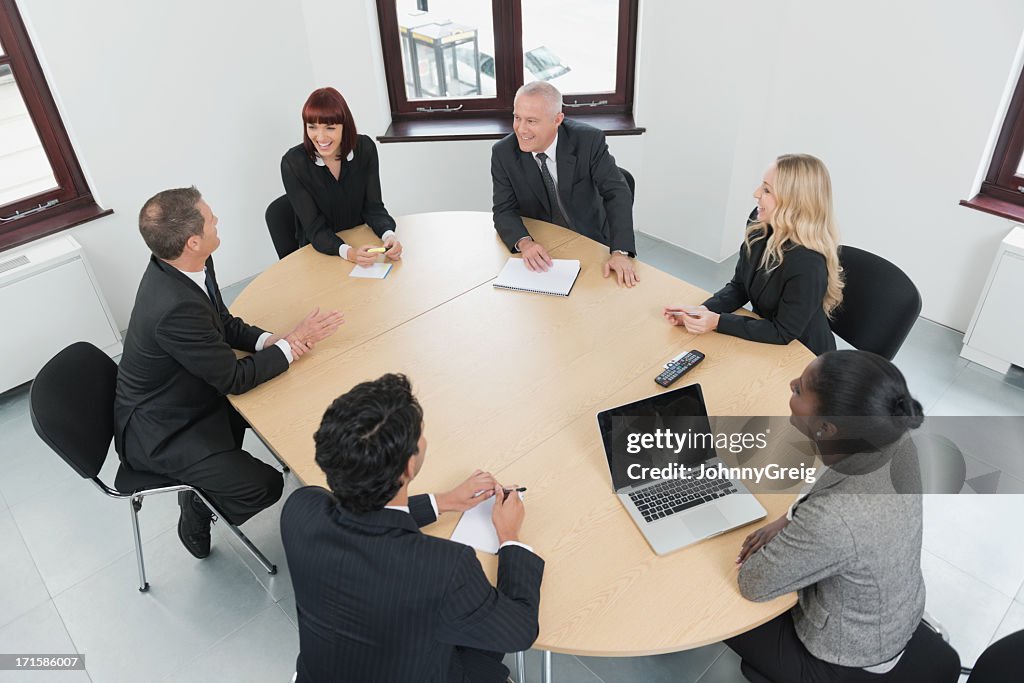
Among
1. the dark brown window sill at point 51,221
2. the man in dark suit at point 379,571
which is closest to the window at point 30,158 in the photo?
the dark brown window sill at point 51,221

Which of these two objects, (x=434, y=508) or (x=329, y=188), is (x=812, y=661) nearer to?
(x=434, y=508)

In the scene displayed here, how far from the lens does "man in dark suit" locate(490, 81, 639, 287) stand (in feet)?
10.2

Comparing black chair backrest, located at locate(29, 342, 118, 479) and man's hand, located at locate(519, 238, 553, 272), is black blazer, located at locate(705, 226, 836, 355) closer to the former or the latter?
man's hand, located at locate(519, 238, 553, 272)

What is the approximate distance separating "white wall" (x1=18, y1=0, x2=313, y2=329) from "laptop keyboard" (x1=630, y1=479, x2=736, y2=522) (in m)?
3.40

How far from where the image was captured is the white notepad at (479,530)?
1854 mm

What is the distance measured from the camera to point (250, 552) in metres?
2.87

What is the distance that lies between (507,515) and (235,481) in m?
1.19

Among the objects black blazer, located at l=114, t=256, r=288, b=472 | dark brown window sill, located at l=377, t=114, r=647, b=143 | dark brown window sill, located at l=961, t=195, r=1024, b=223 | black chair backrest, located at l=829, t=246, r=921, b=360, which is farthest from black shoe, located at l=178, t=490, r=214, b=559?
dark brown window sill, located at l=961, t=195, r=1024, b=223

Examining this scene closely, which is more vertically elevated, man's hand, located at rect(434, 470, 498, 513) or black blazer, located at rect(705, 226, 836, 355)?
black blazer, located at rect(705, 226, 836, 355)

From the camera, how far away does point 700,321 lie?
253cm

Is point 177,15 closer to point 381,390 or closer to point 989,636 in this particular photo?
point 381,390

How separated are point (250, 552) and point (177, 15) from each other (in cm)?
284

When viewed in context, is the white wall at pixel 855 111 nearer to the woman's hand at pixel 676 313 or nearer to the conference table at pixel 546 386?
the conference table at pixel 546 386

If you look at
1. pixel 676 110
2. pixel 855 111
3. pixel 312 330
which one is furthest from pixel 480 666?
pixel 676 110
